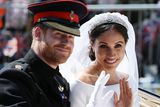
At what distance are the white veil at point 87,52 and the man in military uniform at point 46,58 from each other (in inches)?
16.2

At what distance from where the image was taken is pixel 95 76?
3055mm

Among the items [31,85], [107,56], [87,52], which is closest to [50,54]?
[31,85]

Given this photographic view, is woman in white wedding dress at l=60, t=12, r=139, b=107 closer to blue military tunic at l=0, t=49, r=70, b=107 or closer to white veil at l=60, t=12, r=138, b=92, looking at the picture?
white veil at l=60, t=12, r=138, b=92

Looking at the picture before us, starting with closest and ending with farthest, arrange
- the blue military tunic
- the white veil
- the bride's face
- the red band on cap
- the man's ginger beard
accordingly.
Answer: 1. the blue military tunic
2. the man's ginger beard
3. the red band on cap
4. the bride's face
5. the white veil

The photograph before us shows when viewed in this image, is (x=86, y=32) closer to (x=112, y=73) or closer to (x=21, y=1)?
(x=112, y=73)

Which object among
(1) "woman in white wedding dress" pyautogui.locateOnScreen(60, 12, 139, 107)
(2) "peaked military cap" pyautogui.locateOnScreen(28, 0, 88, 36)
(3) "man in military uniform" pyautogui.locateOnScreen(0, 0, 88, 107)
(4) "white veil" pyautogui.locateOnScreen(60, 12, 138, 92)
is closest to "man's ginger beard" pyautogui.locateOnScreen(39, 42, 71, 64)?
(3) "man in military uniform" pyautogui.locateOnScreen(0, 0, 88, 107)

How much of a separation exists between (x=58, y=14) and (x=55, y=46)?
0.65 ft

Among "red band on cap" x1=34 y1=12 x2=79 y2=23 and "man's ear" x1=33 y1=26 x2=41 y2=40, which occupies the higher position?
"red band on cap" x1=34 y1=12 x2=79 y2=23

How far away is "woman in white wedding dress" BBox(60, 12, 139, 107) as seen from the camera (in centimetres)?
293

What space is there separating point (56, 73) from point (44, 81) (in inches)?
5.0

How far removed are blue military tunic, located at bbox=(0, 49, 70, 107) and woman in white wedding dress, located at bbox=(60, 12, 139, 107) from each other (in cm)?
23

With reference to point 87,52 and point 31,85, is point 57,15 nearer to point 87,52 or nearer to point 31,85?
point 31,85

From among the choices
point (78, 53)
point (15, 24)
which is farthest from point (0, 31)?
point (78, 53)

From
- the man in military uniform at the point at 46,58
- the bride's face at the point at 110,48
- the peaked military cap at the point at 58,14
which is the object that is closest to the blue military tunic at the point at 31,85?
the man in military uniform at the point at 46,58
